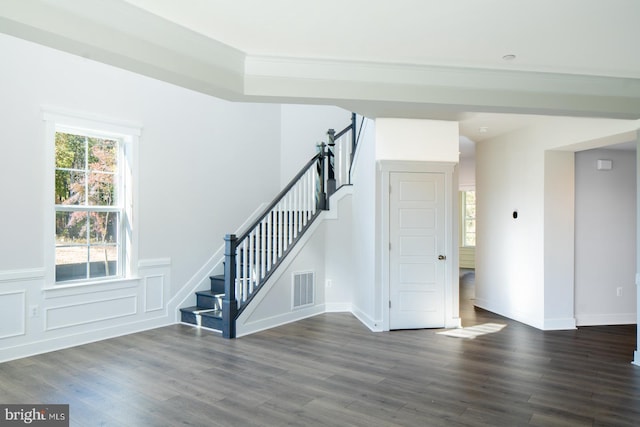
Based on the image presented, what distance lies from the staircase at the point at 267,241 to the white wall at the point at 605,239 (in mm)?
3393

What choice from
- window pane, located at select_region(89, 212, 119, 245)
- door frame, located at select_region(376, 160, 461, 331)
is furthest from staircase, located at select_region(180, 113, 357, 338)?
window pane, located at select_region(89, 212, 119, 245)

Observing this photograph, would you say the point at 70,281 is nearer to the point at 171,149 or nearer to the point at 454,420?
the point at 171,149

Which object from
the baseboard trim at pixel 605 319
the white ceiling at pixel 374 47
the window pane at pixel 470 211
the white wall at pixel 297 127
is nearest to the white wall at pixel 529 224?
the baseboard trim at pixel 605 319

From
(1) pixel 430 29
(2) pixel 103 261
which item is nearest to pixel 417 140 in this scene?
(1) pixel 430 29

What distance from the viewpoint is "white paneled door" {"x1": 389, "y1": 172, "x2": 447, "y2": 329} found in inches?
217

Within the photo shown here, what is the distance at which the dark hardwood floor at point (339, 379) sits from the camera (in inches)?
122

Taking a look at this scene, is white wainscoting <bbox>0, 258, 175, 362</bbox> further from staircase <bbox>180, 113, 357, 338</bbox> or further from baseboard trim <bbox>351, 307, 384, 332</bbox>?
baseboard trim <bbox>351, 307, 384, 332</bbox>

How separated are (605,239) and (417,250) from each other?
9.04 feet

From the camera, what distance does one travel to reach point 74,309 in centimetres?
482

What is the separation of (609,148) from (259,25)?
536cm

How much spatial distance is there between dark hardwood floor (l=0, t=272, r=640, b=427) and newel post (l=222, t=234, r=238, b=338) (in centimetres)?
17

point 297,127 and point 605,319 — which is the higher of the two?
point 297,127

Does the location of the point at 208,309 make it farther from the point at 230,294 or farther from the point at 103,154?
the point at 103,154

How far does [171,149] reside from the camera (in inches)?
231
